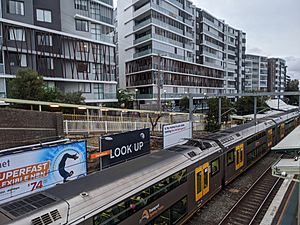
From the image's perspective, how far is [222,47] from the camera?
66.8m

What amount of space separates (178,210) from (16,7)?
28360 mm

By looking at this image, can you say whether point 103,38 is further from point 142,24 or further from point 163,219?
point 163,219

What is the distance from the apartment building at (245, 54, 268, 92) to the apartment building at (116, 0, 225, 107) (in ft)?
139

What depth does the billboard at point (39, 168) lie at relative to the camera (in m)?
8.63

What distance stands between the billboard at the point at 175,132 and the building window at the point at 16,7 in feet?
73.3

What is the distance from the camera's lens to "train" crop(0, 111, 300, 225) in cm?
477

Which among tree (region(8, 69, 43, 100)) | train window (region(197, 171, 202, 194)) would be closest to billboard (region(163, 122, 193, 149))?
train window (region(197, 171, 202, 194))

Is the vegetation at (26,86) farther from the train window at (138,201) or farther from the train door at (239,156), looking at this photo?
the train door at (239,156)

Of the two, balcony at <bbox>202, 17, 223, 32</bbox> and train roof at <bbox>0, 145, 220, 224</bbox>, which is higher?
balcony at <bbox>202, 17, 223, 32</bbox>

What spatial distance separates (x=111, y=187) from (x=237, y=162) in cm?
958

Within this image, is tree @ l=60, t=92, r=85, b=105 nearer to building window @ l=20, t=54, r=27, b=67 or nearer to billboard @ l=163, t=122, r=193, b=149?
building window @ l=20, t=54, r=27, b=67

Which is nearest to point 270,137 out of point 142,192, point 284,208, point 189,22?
point 284,208

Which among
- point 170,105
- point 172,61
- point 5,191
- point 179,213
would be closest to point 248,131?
point 179,213

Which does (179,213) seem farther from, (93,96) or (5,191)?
(93,96)
